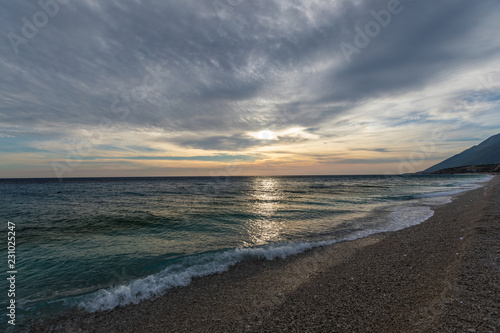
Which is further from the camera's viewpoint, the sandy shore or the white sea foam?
the white sea foam

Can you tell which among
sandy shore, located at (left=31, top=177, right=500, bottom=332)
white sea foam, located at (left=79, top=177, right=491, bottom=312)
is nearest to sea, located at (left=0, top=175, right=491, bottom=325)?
white sea foam, located at (left=79, top=177, right=491, bottom=312)

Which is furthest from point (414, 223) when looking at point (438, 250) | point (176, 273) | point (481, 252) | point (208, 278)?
point (176, 273)

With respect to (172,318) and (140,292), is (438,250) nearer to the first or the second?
(172,318)

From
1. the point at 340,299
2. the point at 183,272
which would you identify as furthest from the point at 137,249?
the point at 340,299

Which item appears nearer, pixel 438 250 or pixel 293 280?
pixel 293 280

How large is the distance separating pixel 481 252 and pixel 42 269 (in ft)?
63.2

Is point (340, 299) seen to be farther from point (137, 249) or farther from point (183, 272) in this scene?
point (137, 249)

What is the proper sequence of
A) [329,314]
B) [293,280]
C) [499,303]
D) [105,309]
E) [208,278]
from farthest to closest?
[208,278] → [293,280] → [105,309] → [329,314] → [499,303]

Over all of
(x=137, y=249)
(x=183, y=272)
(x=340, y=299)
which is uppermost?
(x=340, y=299)

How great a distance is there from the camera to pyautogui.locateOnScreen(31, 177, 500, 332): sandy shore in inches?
203

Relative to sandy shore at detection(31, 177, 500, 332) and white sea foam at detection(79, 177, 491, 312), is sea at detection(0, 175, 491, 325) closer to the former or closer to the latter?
white sea foam at detection(79, 177, 491, 312)

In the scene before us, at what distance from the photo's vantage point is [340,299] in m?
6.48

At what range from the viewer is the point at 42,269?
10.2 meters

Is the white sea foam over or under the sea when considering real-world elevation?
over
